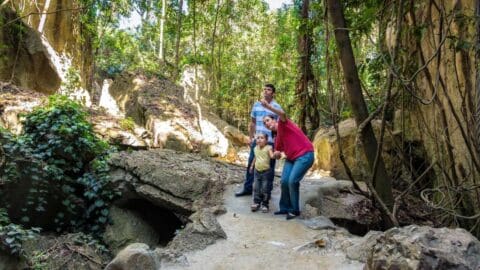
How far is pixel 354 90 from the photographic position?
585cm

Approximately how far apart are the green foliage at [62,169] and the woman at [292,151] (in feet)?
8.76

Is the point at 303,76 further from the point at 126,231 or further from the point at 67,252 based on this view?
the point at 67,252

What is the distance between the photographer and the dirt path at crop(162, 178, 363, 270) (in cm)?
434

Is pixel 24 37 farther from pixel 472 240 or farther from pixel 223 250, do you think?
pixel 472 240

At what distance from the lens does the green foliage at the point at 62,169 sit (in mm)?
6410

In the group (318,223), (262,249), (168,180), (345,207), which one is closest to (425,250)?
(262,249)

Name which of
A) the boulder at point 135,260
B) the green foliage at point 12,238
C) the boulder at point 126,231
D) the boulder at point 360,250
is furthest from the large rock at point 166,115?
the boulder at point 360,250

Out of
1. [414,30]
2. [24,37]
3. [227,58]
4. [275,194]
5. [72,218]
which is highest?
[227,58]

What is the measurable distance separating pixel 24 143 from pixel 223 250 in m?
3.71

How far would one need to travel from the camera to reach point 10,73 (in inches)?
460

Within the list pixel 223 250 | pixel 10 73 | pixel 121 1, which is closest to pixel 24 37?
pixel 10 73

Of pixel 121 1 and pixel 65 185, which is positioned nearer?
pixel 65 185

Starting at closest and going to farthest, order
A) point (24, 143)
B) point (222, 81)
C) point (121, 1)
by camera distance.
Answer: point (24, 143), point (121, 1), point (222, 81)

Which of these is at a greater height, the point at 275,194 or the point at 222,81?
the point at 222,81
